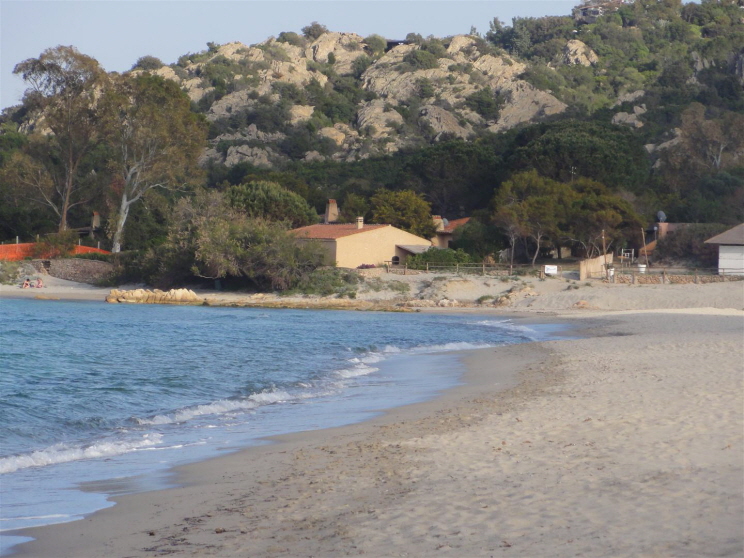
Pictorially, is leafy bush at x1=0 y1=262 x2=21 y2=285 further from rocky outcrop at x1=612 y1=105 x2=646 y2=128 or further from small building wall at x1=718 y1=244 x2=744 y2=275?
rocky outcrop at x1=612 y1=105 x2=646 y2=128

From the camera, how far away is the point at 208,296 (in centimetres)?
4466

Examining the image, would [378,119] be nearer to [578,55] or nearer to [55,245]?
[578,55]

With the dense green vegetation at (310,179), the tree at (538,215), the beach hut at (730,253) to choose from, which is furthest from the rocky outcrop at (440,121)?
the beach hut at (730,253)

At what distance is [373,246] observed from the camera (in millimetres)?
47594

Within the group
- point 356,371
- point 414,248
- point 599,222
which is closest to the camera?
point 356,371

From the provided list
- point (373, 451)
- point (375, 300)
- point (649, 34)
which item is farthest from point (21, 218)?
point (649, 34)

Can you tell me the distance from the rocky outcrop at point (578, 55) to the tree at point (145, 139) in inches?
4314

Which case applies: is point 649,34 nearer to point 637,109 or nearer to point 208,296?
point 637,109

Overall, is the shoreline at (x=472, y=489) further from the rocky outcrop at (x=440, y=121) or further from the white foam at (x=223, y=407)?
the rocky outcrop at (x=440, y=121)

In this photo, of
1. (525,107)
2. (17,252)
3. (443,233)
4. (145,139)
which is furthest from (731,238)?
(525,107)

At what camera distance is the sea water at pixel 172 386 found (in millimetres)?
8625

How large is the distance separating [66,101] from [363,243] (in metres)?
22.4

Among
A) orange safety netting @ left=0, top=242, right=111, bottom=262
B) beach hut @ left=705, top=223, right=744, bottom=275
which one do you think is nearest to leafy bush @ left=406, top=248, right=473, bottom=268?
beach hut @ left=705, top=223, right=744, bottom=275

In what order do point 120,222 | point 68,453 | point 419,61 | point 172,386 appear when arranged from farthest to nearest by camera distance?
1. point 419,61
2. point 120,222
3. point 172,386
4. point 68,453
